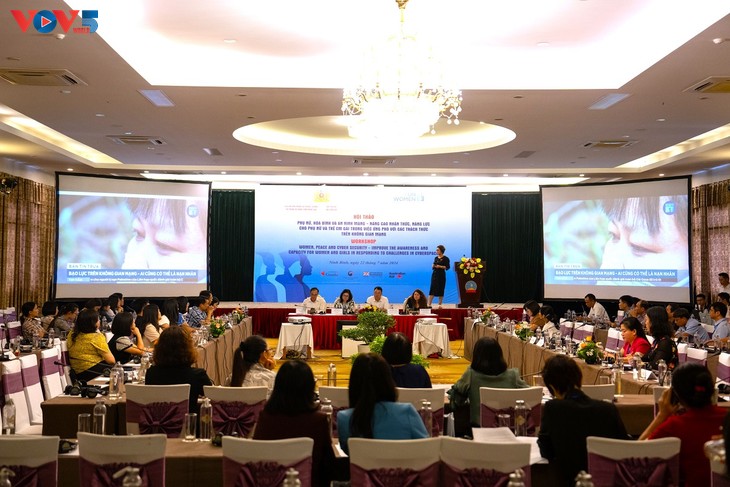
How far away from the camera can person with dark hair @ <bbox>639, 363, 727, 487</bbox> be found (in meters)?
3.31

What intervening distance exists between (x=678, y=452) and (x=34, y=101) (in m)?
8.31

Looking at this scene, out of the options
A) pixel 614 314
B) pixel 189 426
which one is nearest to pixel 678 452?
pixel 189 426

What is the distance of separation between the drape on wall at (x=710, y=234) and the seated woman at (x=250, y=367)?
10652 millimetres

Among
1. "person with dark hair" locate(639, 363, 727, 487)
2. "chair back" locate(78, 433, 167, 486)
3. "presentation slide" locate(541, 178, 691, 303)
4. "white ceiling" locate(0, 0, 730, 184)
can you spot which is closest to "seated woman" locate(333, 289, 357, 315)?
"presentation slide" locate(541, 178, 691, 303)

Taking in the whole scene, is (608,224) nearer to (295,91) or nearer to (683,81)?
(683,81)

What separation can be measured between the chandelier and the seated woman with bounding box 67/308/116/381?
10.2 ft

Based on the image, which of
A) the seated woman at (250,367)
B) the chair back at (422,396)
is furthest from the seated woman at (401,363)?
the seated woman at (250,367)

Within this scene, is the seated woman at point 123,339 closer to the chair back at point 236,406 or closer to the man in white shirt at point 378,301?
the chair back at point 236,406

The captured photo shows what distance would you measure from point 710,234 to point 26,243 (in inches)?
501

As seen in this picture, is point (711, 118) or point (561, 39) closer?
point (561, 39)

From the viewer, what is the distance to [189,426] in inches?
154

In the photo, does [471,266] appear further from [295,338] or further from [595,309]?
[295,338]

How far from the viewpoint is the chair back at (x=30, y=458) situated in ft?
10.3

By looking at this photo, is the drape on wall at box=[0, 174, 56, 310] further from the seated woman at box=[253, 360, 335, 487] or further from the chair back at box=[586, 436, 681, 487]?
the chair back at box=[586, 436, 681, 487]
